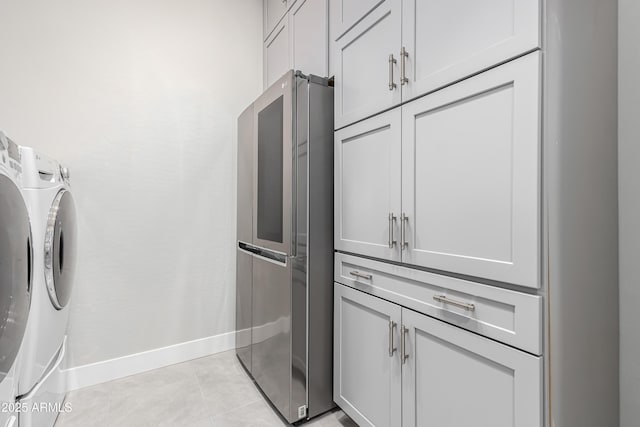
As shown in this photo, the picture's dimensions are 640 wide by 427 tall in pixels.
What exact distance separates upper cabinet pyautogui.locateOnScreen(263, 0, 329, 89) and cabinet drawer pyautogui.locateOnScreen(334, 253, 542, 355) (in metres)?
1.14

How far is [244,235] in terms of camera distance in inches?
88.2

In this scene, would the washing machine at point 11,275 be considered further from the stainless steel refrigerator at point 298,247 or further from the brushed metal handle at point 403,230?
the brushed metal handle at point 403,230

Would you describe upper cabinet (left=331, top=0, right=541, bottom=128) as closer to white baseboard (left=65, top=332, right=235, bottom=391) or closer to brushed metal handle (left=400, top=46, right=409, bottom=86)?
brushed metal handle (left=400, top=46, right=409, bottom=86)

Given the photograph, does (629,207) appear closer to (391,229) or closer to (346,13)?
(391,229)

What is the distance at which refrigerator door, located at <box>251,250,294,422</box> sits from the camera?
63.4 inches

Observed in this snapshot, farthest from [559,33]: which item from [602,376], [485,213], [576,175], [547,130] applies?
[602,376]

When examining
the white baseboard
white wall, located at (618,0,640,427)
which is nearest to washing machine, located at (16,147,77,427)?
the white baseboard

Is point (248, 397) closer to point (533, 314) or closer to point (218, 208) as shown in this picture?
point (218, 208)

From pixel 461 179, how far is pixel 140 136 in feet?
6.86

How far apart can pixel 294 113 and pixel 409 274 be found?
3.02 ft

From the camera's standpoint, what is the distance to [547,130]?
2.72ft

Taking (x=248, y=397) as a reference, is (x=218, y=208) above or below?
above

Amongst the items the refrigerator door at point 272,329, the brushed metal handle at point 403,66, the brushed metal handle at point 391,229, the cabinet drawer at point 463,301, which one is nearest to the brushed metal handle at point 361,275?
the cabinet drawer at point 463,301

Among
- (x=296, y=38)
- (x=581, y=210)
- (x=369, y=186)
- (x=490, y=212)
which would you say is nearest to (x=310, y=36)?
(x=296, y=38)
